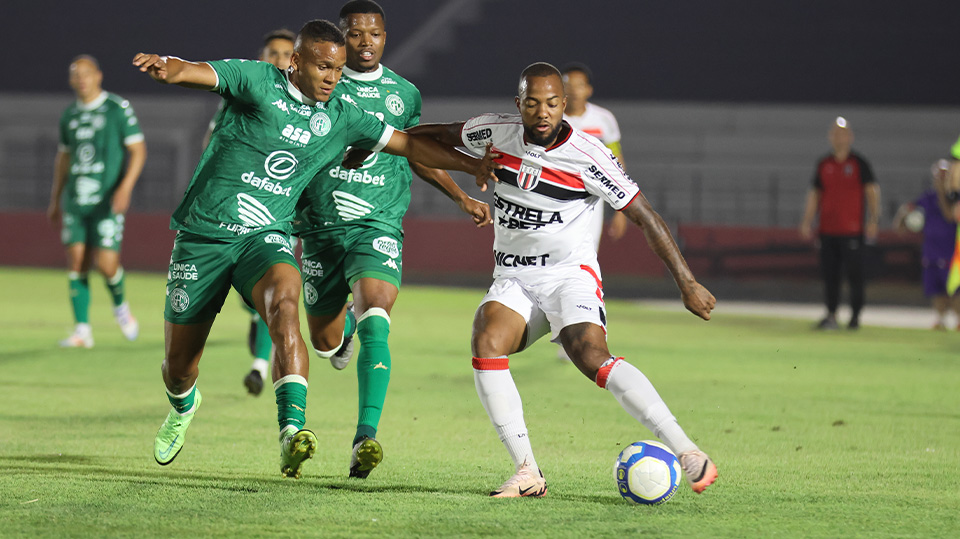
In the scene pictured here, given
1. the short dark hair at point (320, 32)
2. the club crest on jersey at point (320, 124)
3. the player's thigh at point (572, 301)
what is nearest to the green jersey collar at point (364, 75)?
the club crest on jersey at point (320, 124)

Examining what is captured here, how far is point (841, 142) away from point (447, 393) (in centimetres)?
692

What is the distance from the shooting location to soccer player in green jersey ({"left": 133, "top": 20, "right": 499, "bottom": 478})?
5.08m

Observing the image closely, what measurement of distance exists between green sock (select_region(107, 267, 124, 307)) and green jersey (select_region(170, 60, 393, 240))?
5738 millimetres

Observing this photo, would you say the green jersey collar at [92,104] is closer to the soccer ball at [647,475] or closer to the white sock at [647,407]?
the white sock at [647,407]

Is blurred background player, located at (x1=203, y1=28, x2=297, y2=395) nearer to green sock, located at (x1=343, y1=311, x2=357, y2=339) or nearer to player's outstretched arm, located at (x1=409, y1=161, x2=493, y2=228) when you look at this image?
green sock, located at (x1=343, y1=311, x2=357, y2=339)

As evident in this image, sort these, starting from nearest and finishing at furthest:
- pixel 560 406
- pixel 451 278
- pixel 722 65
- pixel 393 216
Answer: pixel 393 216 → pixel 560 406 → pixel 451 278 → pixel 722 65

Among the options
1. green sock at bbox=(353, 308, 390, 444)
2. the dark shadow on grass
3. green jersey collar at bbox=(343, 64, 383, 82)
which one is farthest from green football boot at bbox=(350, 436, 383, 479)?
green jersey collar at bbox=(343, 64, 383, 82)

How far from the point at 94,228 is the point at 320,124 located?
588 cm

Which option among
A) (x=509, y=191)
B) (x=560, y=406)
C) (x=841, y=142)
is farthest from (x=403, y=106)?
(x=841, y=142)

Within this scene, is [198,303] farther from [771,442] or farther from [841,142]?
[841,142]

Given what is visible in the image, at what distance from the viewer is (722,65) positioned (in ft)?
98.2

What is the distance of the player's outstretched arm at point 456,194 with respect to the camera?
5824 millimetres

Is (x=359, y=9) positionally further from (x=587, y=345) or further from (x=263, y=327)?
(x=263, y=327)

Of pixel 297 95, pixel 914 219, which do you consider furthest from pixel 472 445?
pixel 914 219
